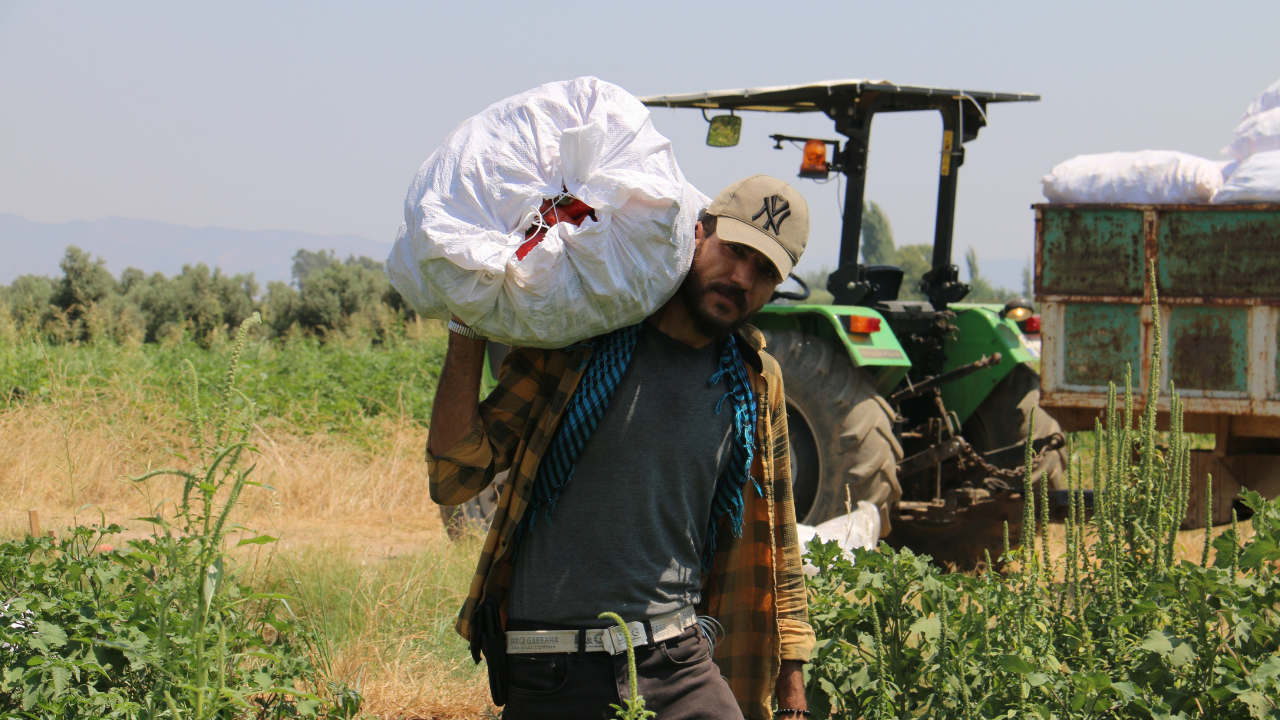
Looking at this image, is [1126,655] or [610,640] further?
[1126,655]

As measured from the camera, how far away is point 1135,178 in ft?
15.1

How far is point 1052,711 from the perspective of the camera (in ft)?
7.27

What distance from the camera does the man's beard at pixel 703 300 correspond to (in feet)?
6.91

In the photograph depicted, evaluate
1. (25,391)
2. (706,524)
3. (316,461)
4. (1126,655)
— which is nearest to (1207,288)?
(1126,655)

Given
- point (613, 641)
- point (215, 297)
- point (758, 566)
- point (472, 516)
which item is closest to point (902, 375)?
point (472, 516)

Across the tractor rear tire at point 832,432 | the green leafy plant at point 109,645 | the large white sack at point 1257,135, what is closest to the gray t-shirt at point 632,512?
the green leafy plant at point 109,645

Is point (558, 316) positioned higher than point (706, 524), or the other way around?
point (558, 316)

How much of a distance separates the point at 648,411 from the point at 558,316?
36cm

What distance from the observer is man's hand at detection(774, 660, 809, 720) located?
2.34 m

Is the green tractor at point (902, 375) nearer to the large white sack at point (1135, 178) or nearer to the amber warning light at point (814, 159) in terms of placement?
the amber warning light at point (814, 159)

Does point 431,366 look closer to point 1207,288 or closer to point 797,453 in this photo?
point 797,453

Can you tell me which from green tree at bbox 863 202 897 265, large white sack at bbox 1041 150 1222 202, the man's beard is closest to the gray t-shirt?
the man's beard

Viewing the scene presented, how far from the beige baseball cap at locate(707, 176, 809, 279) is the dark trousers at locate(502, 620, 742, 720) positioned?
0.84 meters

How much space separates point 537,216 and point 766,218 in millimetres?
567
